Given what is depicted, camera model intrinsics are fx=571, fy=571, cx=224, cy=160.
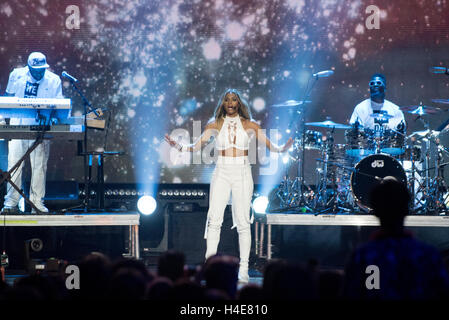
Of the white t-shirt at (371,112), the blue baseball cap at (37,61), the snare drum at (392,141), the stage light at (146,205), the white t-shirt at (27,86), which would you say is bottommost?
the stage light at (146,205)

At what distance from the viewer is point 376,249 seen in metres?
2.88

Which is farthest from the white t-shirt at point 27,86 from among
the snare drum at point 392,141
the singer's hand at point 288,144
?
the snare drum at point 392,141

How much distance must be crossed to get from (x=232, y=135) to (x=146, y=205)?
281cm

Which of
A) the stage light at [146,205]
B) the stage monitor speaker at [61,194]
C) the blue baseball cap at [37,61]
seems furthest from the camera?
the stage light at [146,205]

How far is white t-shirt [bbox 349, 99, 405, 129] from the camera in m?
8.50

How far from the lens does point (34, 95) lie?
26.1 ft

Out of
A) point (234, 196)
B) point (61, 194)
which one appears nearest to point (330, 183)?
point (234, 196)

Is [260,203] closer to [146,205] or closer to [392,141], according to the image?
[146,205]

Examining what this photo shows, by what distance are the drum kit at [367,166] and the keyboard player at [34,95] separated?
3.26 meters

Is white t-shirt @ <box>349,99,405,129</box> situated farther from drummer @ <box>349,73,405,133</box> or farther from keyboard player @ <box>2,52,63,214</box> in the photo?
keyboard player @ <box>2,52,63,214</box>

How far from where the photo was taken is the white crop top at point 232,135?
21.0 ft

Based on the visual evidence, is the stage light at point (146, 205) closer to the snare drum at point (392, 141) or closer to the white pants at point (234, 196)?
the white pants at point (234, 196)

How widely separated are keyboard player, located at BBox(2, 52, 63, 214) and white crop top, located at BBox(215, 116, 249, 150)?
9.29 ft
